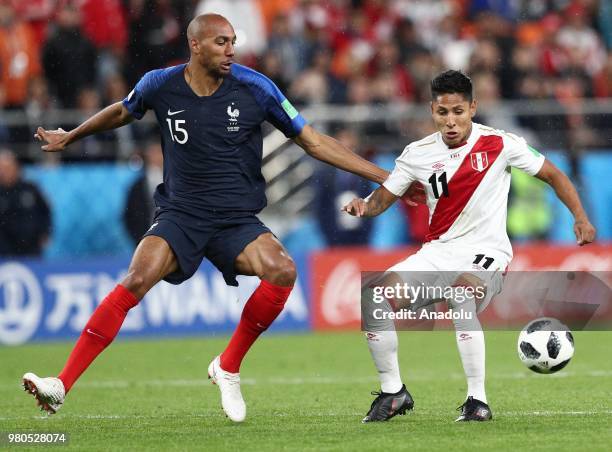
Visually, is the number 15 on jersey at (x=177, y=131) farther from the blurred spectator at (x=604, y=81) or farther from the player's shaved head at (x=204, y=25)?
the blurred spectator at (x=604, y=81)

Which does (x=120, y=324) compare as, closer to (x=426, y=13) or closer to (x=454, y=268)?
(x=454, y=268)

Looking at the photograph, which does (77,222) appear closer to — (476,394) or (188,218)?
(188,218)

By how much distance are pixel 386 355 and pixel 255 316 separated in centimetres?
87

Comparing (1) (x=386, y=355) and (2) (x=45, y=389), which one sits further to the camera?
(1) (x=386, y=355)

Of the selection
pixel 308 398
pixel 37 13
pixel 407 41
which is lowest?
pixel 308 398

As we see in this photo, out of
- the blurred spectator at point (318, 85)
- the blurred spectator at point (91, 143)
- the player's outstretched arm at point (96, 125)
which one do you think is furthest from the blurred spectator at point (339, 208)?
the player's outstretched arm at point (96, 125)

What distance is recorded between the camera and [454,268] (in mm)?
7945

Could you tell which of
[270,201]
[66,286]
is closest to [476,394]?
[66,286]

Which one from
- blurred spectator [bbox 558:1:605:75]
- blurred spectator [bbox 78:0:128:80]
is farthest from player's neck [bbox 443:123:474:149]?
blurred spectator [bbox 558:1:605:75]

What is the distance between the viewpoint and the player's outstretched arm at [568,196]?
25.2ft

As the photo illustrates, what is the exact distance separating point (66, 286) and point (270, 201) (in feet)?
10.3

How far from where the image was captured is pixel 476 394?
25.3 feet

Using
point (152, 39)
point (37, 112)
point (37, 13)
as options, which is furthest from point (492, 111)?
point (37, 13)

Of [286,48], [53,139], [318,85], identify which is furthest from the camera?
[286,48]
